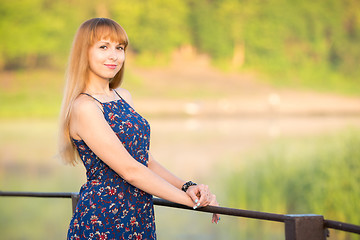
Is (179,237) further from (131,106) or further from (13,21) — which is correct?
(131,106)

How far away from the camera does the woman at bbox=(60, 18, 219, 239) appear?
4.63ft

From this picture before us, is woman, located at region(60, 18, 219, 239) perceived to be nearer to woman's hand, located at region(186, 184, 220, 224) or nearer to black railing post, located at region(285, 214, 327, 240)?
woman's hand, located at region(186, 184, 220, 224)

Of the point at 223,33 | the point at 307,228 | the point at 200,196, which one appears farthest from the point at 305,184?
the point at 223,33

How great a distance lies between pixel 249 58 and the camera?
13758 millimetres

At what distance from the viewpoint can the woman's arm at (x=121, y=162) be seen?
1.41 m

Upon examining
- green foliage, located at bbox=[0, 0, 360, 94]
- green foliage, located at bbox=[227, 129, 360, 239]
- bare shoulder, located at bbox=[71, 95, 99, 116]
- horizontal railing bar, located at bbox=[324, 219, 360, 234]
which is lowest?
horizontal railing bar, located at bbox=[324, 219, 360, 234]

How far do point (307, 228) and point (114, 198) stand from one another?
1.61ft

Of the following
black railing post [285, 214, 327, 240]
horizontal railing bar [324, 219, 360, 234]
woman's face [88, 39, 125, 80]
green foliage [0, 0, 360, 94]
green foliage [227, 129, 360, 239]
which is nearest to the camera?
horizontal railing bar [324, 219, 360, 234]

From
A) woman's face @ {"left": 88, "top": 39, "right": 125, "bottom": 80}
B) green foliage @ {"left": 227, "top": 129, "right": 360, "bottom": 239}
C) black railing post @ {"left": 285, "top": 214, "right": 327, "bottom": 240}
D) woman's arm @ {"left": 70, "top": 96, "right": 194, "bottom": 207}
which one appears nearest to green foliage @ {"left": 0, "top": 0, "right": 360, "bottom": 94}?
green foliage @ {"left": 227, "top": 129, "right": 360, "bottom": 239}

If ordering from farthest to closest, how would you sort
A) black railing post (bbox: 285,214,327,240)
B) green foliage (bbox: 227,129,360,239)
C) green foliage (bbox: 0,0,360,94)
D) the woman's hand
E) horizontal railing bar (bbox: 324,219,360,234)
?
green foliage (bbox: 0,0,360,94)
green foliage (bbox: 227,129,360,239)
the woman's hand
black railing post (bbox: 285,214,327,240)
horizontal railing bar (bbox: 324,219,360,234)

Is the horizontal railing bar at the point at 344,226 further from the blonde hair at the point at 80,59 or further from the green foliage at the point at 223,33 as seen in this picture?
the green foliage at the point at 223,33

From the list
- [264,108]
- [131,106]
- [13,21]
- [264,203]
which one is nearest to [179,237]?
[264,203]

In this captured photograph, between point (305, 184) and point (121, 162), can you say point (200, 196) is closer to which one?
point (121, 162)

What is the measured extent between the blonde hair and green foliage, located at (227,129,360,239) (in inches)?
210
